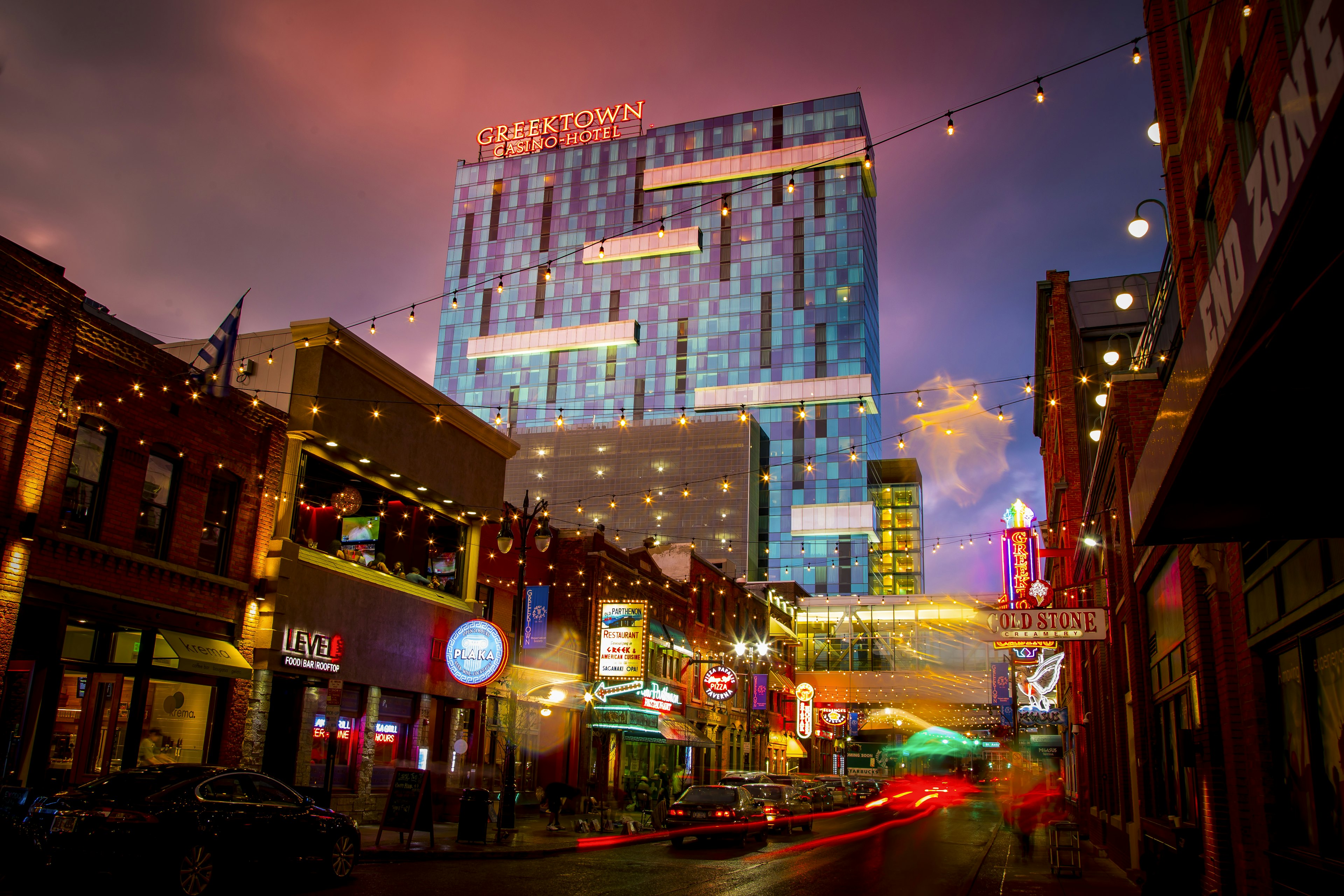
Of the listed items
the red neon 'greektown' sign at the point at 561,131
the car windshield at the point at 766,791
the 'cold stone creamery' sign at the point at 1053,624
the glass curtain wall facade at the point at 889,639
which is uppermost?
the red neon 'greektown' sign at the point at 561,131

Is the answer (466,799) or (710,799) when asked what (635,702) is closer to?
(710,799)

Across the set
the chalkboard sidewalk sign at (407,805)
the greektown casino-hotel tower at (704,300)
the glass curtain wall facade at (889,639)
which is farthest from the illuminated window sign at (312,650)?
the greektown casino-hotel tower at (704,300)

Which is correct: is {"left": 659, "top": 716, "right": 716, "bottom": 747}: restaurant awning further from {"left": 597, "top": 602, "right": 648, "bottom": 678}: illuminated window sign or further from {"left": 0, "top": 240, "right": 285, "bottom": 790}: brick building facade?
{"left": 0, "top": 240, "right": 285, "bottom": 790}: brick building facade

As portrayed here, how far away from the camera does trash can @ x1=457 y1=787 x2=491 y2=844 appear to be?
66.5 feet

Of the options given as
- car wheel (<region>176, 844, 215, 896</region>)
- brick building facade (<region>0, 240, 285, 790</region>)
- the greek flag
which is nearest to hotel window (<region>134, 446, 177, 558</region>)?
brick building facade (<region>0, 240, 285, 790</region>)

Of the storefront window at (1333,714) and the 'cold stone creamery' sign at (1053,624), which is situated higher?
the 'cold stone creamery' sign at (1053,624)

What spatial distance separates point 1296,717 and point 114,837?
42.1ft

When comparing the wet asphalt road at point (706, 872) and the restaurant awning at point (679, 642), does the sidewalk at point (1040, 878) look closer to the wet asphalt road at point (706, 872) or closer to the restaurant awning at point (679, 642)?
the wet asphalt road at point (706, 872)

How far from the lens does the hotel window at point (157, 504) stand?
18844mm

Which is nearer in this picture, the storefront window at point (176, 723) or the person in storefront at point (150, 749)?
the person in storefront at point (150, 749)

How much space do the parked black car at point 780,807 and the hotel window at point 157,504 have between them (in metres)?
17.7

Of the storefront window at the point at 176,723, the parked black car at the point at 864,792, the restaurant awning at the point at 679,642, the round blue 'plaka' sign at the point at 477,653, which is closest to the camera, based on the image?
the storefront window at the point at 176,723

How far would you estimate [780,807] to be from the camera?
101 ft

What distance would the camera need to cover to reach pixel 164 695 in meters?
18.9
